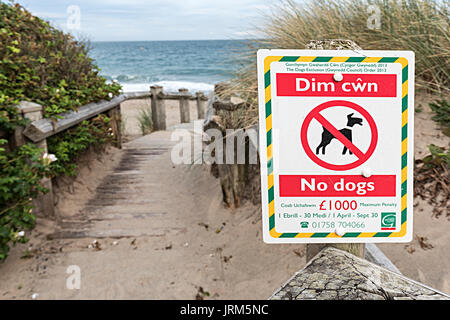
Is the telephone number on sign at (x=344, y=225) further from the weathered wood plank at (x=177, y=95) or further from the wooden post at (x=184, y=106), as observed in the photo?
the wooden post at (x=184, y=106)

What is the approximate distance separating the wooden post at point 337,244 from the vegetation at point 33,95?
3.11m

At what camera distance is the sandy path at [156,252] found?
124 inches

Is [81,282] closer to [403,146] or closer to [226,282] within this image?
[226,282]

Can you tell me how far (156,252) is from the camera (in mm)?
3844

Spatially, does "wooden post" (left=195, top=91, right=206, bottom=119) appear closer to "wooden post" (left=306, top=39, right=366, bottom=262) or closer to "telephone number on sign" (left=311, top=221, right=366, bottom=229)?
"wooden post" (left=306, top=39, right=366, bottom=262)

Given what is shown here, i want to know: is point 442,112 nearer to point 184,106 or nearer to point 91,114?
point 91,114

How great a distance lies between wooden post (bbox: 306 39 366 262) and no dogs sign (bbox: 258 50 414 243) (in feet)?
0.22

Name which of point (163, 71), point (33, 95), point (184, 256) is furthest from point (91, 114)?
point (163, 71)

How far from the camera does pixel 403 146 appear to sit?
3.50 feet

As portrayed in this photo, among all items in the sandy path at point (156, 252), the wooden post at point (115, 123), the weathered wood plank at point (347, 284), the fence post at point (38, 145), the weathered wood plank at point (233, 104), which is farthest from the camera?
the wooden post at point (115, 123)

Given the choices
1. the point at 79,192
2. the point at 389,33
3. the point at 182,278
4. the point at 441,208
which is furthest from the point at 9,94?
the point at 441,208

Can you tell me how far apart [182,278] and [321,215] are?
2.51 metres

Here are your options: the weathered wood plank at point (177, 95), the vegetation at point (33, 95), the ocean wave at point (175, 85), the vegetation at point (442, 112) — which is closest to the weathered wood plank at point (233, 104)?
the vegetation at point (442, 112)

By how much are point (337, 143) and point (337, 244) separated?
0.33m
